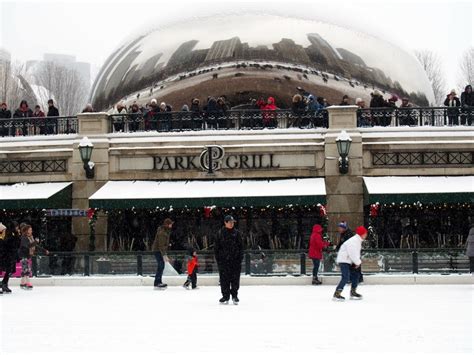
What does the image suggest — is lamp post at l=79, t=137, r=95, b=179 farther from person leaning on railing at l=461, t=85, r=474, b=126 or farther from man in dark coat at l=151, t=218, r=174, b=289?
person leaning on railing at l=461, t=85, r=474, b=126

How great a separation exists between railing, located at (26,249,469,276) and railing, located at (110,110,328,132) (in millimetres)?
5885

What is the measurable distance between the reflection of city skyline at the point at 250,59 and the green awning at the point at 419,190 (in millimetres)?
7215

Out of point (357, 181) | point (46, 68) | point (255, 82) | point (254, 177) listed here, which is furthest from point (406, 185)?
point (46, 68)

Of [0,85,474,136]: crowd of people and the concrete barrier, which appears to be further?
[0,85,474,136]: crowd of people

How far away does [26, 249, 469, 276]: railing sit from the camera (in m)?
21.3

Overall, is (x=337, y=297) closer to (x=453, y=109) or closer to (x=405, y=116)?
(x=405, y=116)

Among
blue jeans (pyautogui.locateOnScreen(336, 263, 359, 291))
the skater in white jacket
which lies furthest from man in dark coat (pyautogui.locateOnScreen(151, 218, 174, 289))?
the skater in white jacket

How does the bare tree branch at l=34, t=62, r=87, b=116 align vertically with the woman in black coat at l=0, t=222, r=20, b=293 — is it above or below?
above

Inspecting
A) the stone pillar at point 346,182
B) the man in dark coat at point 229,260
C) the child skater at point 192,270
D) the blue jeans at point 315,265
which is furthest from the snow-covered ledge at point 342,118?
the man in dark coat at point 229,260

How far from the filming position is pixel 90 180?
1043 inches

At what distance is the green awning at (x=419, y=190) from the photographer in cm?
2461

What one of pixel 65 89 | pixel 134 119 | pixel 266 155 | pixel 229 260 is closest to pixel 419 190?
pixel 266 155

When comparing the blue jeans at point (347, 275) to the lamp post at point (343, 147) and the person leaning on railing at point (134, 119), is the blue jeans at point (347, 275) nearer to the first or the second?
the lamp post at point (343, 147)

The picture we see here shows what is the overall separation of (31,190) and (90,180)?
1.71 metres
